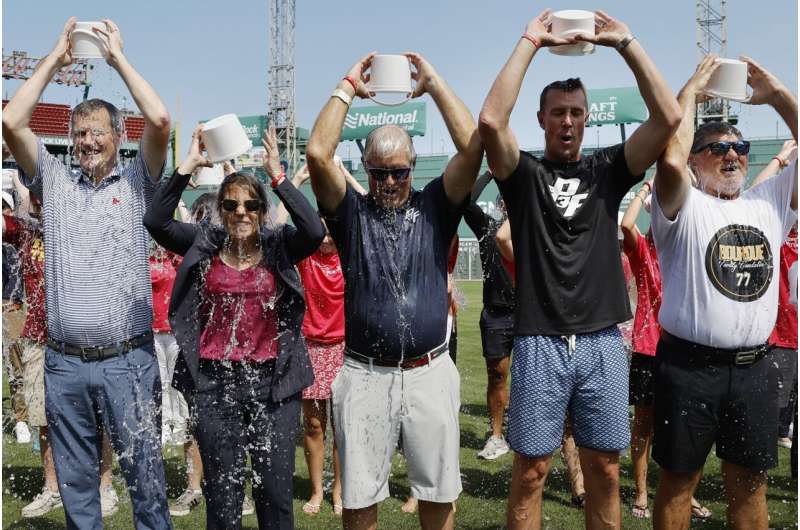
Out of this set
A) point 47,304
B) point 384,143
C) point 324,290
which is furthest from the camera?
point 324,290

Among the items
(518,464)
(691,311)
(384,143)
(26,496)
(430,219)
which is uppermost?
(384,143)

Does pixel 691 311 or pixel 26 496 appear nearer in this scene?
pixel 691 311

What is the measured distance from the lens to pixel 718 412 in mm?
3535

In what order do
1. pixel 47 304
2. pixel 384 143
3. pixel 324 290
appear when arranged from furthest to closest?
pixel 324 290
pixel 47 304
pixel 384 143

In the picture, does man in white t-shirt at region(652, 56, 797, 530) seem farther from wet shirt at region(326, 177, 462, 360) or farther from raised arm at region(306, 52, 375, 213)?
raised arm at region(306, 52, 375, 213)

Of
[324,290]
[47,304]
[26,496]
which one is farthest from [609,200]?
[26,496]

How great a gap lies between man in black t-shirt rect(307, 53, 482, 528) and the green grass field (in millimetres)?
1569

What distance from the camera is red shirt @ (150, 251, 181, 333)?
5809 mm

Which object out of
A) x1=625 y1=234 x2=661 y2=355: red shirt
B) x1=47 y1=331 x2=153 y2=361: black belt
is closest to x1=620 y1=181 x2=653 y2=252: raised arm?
x1=625 y1=234 x2=661 y2=355: red shirt

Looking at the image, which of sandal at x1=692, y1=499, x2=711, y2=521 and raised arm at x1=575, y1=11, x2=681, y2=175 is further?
sandal at x1=692, y1=499, x2=711, y2=521

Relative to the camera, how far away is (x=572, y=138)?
3.46 metres

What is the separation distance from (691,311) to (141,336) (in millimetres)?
2824

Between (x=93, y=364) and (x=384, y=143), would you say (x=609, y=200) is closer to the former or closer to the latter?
(x=384, y=143)

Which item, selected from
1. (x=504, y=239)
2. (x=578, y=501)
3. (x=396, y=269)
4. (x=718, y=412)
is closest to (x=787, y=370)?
(x=578, y=501)
